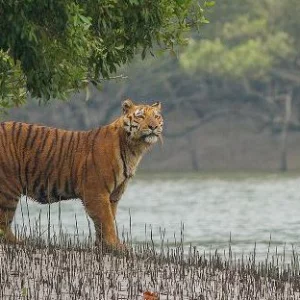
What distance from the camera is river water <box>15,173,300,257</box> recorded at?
26062 mm

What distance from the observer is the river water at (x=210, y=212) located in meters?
26.1

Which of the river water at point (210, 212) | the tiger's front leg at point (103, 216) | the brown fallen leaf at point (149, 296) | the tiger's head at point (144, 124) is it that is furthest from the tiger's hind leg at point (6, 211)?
the brown fallen leaf at point (149, 296)

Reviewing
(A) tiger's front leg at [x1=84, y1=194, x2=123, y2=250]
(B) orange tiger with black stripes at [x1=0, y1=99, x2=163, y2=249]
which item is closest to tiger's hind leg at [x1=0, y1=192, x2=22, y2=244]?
(B) orange tiger with black stripes at [x1=0, y1=99, x2=163, y2=249]

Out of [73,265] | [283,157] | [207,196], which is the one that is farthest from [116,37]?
[283,157]

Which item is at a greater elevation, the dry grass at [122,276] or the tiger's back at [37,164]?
the tiger's back at [37,164]

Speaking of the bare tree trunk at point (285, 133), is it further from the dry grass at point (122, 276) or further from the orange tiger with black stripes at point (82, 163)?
the dry grass at point (122, 276)

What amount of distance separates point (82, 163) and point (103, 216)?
74cm

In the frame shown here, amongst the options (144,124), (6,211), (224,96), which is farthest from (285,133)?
(6,211)

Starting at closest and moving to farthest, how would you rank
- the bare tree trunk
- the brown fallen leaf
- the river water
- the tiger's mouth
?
the brown fallen leaf < the tiger's mouth < the river water < the bare tree trunk

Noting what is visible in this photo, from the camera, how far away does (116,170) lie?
53.3ft

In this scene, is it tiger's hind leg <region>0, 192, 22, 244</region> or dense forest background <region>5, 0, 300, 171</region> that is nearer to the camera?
tiger's hind leg <region>0, 192, 22, 244</region>

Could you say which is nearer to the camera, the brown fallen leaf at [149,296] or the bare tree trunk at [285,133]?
the brown fallen leaf at [149,296]

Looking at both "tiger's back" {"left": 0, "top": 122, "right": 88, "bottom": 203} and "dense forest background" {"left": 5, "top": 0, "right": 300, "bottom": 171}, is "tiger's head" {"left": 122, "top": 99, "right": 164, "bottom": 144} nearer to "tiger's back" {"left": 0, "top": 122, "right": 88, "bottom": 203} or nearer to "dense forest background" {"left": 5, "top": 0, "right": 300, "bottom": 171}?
"tiger's back" {"left": 0, "top": 122, "right": 88, "bottom": 203}

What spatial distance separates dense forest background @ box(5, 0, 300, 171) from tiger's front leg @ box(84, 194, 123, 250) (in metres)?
54.6
